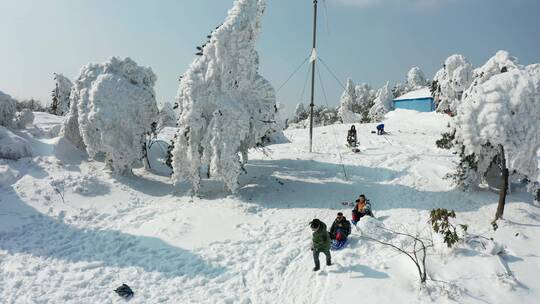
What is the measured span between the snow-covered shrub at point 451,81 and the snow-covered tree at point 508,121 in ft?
55.9

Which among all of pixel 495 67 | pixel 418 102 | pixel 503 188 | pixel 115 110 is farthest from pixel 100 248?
pixel 418 102

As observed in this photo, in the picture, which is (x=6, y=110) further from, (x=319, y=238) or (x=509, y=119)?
(x=509, y=119)

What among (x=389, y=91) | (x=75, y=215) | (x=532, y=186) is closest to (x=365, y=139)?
(x=532, y=186)

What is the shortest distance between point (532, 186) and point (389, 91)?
54.5 m

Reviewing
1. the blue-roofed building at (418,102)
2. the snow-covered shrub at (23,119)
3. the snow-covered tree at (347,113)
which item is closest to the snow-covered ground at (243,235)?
the snow-covered shrub at (23,119)

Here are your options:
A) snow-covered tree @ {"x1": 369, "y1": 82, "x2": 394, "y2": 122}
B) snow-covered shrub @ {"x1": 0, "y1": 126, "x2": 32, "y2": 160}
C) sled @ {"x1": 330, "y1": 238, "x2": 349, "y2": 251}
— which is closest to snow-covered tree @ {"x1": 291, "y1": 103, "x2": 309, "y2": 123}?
snow-covered tree @ {"x1": 369, "y1": 82, "x2": 394, "y2": 122}

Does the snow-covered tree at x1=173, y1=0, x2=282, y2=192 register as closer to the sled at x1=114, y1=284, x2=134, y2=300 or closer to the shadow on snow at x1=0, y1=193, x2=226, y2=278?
the shadow on snow at x1=0, y1=193, x2=226, y2=278

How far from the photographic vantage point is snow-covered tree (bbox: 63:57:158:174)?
53.3ft

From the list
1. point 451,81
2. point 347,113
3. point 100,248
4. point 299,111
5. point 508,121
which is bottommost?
point 100,248

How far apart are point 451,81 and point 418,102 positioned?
15182 millimetres

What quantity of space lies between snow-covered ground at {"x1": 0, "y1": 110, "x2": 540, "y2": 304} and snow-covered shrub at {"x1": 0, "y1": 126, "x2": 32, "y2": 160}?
1.96 ft

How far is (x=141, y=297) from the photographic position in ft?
29.9

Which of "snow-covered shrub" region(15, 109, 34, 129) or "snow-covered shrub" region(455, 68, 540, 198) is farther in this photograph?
"snow-covered shrub" region(15, 109, 34, 129)

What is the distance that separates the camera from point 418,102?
46438 millimetres
